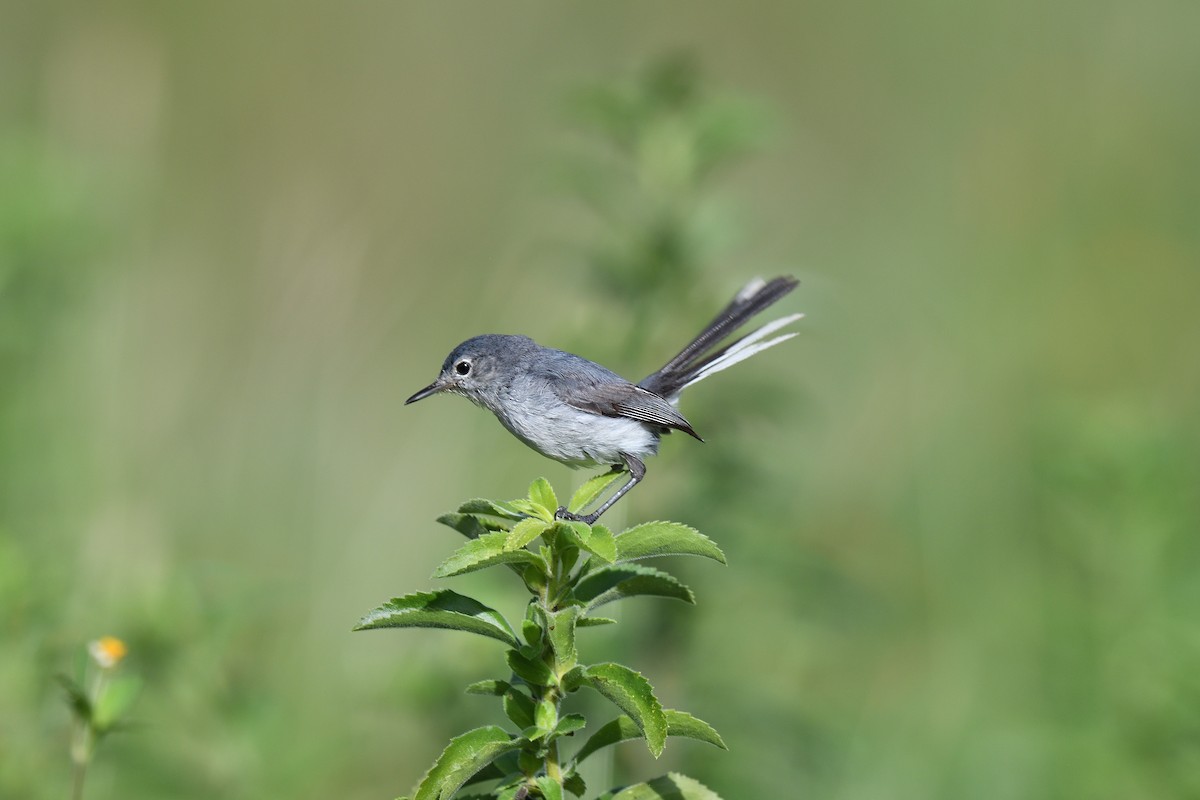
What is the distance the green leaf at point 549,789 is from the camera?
2.02m

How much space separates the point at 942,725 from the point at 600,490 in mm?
3362

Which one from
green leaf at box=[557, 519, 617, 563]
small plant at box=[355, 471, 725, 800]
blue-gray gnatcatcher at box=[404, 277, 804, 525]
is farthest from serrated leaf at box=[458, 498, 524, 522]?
blue-gray gnatcatcher at box=[404, 277, 804, 525]

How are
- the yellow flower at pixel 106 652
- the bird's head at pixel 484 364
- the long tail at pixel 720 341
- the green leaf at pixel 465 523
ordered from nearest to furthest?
the green leaf at pixel 465 523
the yellow flower at pixel 106 652
the bird's head at pixel 484 364
the long tail at pixel 720 341

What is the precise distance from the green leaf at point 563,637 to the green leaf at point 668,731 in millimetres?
149

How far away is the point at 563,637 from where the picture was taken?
213 cm

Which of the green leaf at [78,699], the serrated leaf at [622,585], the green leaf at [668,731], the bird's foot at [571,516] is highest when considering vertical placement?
the bird's foot at [571,516]

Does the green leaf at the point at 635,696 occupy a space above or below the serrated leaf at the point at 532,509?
below

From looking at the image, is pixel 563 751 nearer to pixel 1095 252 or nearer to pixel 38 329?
pixel 38 329

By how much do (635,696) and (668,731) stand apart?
8.0 inches

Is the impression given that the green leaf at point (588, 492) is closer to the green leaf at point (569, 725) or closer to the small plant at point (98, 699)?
the green leaf at point (569, 725)

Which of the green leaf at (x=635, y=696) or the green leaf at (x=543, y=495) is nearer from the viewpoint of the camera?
the green leaf at (x=635, y=696)

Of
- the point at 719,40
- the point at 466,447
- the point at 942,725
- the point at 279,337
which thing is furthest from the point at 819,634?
the point at 719,40

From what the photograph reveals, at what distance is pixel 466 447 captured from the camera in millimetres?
6203

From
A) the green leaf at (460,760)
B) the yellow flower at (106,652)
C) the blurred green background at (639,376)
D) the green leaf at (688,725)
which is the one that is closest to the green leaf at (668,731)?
the green leaf at (688,725)
